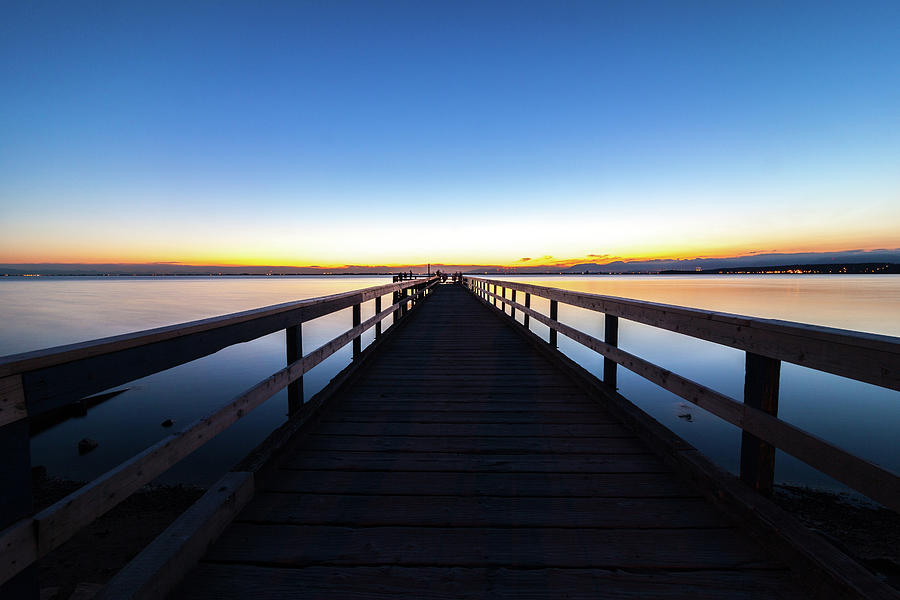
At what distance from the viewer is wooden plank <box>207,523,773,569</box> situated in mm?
1887

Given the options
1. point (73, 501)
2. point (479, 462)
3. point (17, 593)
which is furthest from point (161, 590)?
point (479, 462)

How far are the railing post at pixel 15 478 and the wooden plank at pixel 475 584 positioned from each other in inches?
26.9

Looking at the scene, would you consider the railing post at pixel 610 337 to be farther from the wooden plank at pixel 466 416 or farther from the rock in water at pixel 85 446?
the rock in water at pixel 85 446

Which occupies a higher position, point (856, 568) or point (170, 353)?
point (170, 353)

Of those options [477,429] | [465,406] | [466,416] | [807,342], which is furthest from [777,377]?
[465,406]

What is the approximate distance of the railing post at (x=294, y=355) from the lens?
308 centimetres

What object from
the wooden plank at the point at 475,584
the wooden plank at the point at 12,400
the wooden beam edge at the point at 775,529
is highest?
the wooden plank at the point at 12,400

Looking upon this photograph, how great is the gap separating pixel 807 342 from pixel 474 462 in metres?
2.01

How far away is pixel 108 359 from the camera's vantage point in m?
1.47

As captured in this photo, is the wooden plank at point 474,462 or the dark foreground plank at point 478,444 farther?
the dark foreground plank at point 478,444

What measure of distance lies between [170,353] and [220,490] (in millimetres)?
893

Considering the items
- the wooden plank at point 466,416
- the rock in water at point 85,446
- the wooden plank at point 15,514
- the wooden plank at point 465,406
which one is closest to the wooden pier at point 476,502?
the wooden plank at point 15,514

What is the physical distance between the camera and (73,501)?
1243mm

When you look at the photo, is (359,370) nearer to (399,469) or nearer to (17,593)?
(399,469)
